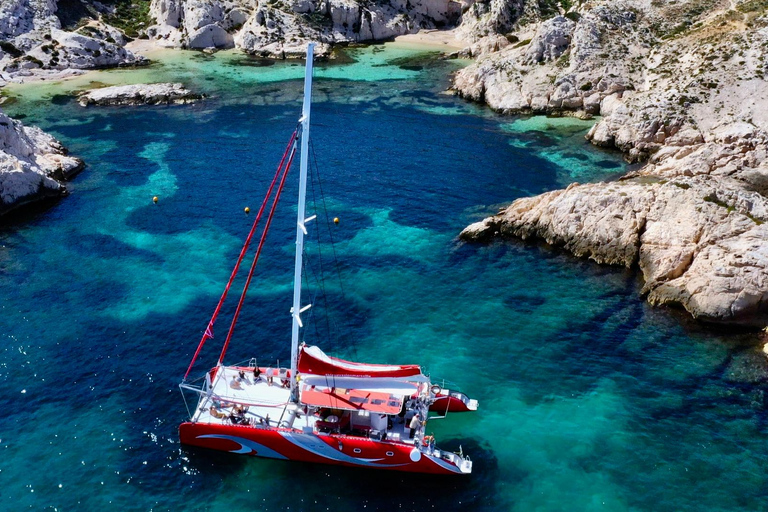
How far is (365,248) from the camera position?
64250 millimetres

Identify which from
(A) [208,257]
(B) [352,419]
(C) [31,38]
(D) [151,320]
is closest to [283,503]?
(B) [352,419]

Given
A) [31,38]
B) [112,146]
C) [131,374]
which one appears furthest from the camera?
[31,38]

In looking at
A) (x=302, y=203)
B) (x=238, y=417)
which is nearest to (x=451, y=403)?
(x=238, y=417)

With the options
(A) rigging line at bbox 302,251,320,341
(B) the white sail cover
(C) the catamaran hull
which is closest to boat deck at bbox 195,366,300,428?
(C) the catamaran hull

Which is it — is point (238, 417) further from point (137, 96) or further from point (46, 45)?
point (46, 45)

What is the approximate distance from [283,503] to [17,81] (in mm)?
104568

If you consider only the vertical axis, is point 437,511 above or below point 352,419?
below

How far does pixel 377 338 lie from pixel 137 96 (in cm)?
7432

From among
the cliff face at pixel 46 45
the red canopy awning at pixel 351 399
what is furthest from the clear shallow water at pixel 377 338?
the cliff face at pixel 46 45

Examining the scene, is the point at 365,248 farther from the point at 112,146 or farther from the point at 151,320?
the point at 112,146

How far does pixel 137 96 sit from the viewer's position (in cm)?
10550

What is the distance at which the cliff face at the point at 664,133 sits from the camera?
54188 mm

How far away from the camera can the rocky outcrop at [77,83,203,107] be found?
105 metres

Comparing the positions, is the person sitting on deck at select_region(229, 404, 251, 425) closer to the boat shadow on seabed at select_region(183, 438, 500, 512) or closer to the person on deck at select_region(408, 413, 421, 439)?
the boat shadow on seabed at select_region(183, 438, 500, 512)
